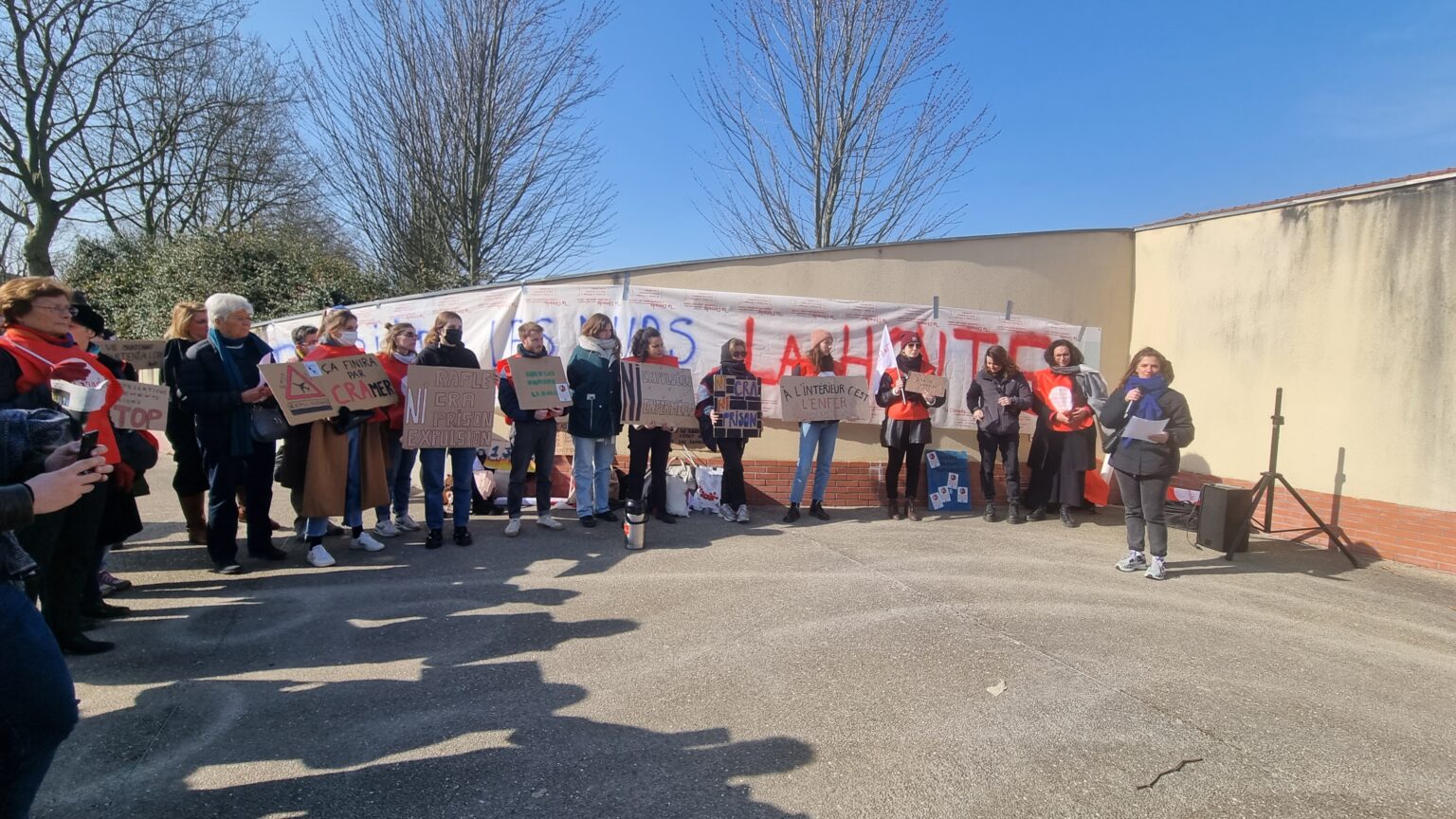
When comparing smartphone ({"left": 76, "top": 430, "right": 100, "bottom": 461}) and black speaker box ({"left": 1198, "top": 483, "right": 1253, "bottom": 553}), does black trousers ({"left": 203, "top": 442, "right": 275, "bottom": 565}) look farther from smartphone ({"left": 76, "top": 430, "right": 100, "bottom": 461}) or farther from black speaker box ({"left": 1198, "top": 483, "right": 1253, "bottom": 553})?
black speaker box ({"left": 1198, "top": 483, "right": 1253, "bottom": 553})

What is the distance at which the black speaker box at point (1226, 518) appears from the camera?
7109 millimetres

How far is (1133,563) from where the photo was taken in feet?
21.5

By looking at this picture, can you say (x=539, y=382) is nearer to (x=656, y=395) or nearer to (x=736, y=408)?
(x=656, y=395)

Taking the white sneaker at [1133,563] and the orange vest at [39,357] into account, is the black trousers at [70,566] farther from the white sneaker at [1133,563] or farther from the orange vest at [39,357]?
the white sneaker at [1133,563]

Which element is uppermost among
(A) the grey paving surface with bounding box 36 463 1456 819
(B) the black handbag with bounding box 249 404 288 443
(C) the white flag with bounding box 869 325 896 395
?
(C) the white flag with bounding box 869 325 896 395

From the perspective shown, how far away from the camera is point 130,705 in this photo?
3.59 meters

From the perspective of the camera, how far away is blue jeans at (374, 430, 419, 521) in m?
6.73

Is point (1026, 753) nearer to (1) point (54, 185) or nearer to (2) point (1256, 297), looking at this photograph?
(2) point (1256, 297)

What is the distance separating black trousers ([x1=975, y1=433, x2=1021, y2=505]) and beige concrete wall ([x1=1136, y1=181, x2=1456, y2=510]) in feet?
7.64

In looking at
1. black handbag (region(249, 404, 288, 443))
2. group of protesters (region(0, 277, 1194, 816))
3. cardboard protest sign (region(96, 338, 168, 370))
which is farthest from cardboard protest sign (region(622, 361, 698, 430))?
cardboard protest sign (region(96, 338, 168, 370))

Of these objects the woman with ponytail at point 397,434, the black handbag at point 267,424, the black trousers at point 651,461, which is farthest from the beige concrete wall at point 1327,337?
the black handbag at point 267,424

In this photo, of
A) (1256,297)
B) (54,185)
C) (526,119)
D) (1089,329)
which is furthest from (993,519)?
(54,185)

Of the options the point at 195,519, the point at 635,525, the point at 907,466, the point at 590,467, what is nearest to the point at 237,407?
the point at 195,519

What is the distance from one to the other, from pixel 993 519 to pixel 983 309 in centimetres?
266
